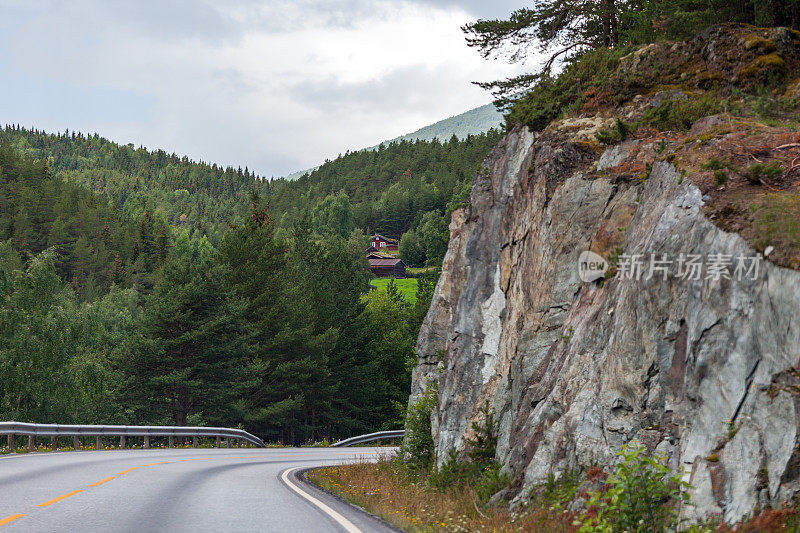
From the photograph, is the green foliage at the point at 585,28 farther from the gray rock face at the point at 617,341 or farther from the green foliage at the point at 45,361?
the green foliage at the point at 45,361

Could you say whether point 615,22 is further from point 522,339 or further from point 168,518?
point 168,518

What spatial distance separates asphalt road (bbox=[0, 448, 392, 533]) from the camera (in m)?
8.52

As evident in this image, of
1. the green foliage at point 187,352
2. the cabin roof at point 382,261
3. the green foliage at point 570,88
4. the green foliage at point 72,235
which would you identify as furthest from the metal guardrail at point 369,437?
the cabin roof at point 382,261

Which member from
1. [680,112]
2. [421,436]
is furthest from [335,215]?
[680,112]

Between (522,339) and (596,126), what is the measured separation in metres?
5.65

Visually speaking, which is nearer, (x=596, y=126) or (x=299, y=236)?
(x=596, y=126)

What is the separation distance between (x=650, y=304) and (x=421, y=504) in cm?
627

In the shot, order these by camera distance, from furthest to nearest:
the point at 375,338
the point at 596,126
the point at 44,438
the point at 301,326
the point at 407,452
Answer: the point at 375,338
the point at 301,326
the point at 44,438
the point at 407,452
the point at 596,126

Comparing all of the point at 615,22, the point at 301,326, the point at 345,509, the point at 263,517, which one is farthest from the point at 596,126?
the point at 301,326

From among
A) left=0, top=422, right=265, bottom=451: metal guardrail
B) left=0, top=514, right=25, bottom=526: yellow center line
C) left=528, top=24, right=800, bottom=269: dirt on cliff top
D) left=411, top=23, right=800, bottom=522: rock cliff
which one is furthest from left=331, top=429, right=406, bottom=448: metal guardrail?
left=0, top=514, right=25, bottom=526: yellow center line

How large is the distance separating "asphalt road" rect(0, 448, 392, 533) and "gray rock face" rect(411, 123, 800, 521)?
149 inches

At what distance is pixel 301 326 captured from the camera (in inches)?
1898

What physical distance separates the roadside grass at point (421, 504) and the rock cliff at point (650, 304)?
102 centimetres

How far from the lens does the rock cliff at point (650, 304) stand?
281 inches
